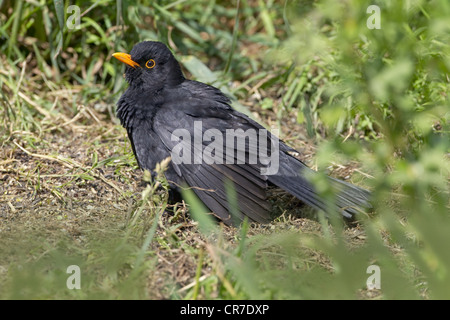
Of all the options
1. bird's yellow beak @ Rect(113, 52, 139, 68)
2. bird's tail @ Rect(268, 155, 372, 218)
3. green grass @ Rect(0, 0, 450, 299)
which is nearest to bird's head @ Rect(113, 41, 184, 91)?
bird's yellow beak @ Rect(113, 52, 139, 68)

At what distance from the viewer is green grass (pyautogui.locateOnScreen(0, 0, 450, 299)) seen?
2.84 metres

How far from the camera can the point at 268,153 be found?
4.30m

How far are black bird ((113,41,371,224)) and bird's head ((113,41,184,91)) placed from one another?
0.13 m

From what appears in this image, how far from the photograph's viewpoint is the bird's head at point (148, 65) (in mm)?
4711

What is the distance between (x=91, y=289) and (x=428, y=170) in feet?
5.97

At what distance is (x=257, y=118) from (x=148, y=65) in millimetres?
1325

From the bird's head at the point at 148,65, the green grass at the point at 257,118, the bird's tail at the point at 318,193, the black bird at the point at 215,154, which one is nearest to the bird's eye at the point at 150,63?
the bird's head at the point at 148,65

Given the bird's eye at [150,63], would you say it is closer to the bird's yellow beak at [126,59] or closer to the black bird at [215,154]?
the bird's yellow beak at [126,59]

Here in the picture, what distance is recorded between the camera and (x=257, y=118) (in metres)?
5.60

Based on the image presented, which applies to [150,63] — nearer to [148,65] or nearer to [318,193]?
[148,65]

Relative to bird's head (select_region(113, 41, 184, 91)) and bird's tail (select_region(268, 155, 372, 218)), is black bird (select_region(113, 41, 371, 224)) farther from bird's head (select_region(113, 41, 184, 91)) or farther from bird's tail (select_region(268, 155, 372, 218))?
bird's head (select_region(113, 41, 184, 91))

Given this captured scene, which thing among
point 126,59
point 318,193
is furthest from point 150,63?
point 318,193

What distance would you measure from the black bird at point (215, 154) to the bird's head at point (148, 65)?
13cm

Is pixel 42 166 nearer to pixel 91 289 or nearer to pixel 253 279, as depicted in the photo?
pixel 91 289
